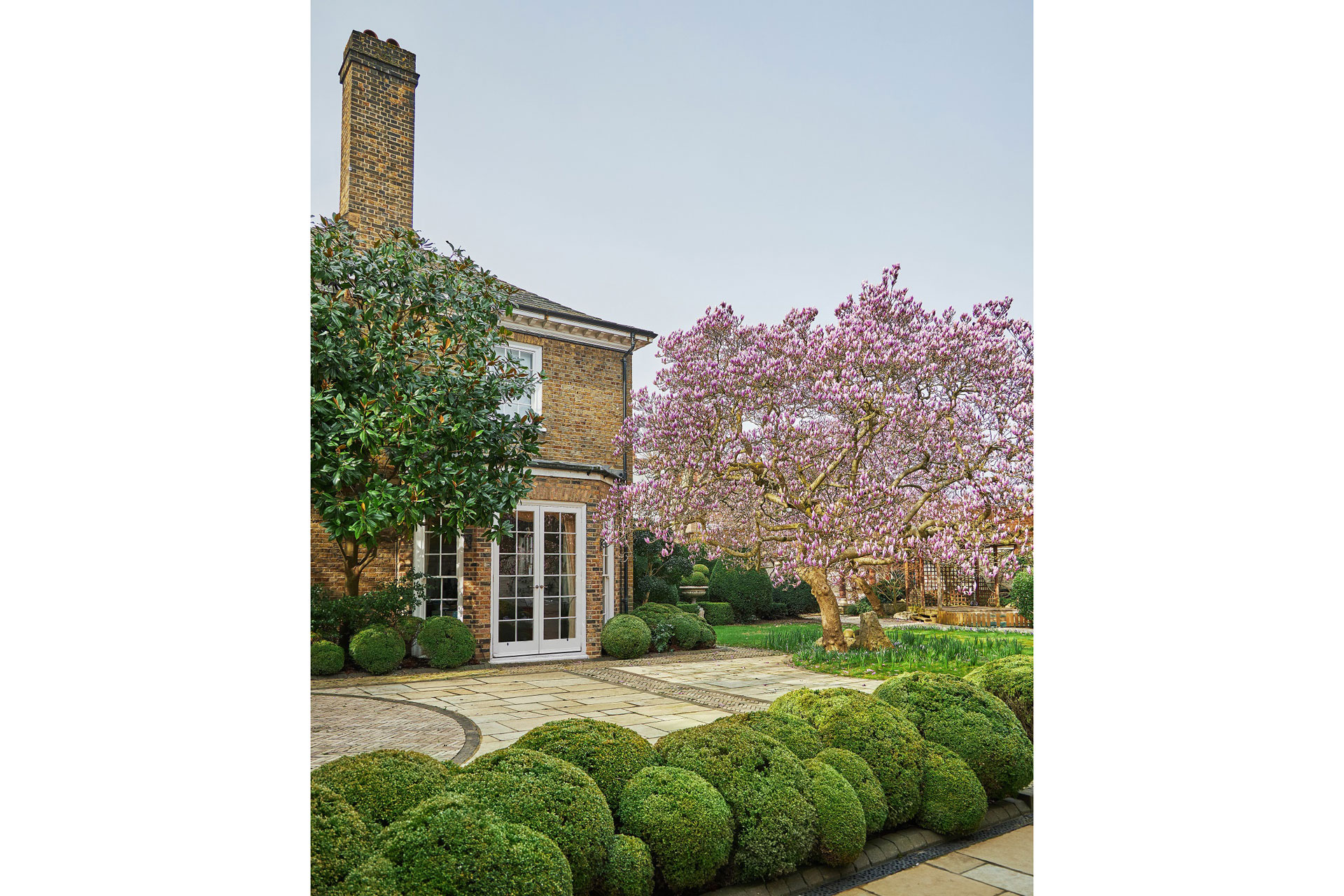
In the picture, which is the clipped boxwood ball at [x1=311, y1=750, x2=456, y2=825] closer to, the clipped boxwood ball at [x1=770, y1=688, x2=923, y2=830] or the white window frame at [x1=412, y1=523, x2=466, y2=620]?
the clipped boxwood ball at [x1=770, y1=688, x2=923, y2=830]

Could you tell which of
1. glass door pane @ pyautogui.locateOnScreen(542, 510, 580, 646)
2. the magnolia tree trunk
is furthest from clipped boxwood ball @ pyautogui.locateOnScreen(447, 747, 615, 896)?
glass door pane @ pyautogui.locateOnScreen(542, 510, 580, 646)

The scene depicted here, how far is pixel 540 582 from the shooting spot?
28.3 feet

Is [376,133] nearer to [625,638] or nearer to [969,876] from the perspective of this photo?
[625,638]

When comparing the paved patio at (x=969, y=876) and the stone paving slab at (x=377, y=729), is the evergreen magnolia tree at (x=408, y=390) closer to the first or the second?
the stone paving slab at (x=377, y=729)

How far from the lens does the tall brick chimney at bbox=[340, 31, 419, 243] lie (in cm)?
838

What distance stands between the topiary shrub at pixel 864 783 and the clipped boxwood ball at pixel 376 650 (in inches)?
215

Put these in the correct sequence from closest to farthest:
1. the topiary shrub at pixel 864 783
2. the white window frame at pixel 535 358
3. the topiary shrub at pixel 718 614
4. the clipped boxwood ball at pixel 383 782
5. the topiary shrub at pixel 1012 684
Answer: the clipped boxwood ball at pixel 383 782 → the topiary shrub at pixel 864 783 → the topiary shrub at pixel 1012 684 → the white window frame at pixel 535 358 → the topiary shrub at pixel 718 614

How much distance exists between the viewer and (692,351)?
854cm

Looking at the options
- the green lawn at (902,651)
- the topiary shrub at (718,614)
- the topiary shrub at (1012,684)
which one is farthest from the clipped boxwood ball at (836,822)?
the topiary shrub at (718,614)

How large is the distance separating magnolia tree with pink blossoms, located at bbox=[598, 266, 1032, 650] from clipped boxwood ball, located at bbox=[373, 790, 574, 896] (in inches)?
237

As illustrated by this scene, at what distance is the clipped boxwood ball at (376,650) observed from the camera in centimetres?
724

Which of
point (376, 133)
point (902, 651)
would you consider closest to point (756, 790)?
point (902, 651)

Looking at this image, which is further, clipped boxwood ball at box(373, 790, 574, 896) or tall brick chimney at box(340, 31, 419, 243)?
tall brick chimney at box(340, 31, 419, 243)
